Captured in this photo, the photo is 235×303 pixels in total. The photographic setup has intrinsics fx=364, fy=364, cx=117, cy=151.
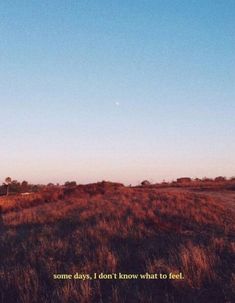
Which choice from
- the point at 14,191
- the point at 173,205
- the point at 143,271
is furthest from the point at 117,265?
the point at 14,191

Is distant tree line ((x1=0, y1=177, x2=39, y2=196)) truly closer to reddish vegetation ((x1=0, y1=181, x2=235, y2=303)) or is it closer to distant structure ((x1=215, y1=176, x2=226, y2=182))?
distant structure ((x1=215, y1=176, x2=226, y2=182))

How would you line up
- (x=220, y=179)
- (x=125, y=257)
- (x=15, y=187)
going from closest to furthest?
(x=125, y=257) → (x=220, y=179) → (x=15, y=187)

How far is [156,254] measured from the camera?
9.03 meters

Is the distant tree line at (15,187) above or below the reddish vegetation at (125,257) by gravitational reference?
above

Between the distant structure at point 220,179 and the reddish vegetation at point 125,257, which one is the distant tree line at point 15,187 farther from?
the reddish vegetation at point 125,257

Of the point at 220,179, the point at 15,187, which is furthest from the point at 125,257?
the point at 15,187

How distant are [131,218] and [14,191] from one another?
4586 centimetres

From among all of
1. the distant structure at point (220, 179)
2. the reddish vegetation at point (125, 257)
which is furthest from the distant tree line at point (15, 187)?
the reddish vegetation at point (125, 257)

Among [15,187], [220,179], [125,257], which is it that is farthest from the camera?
[15,187]

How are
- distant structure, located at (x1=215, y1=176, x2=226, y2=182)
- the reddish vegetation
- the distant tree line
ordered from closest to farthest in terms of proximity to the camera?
the reddish vegetation
distant structure, located at (x1=215, y1=176, x2=226, y2=182)
the distant tree line

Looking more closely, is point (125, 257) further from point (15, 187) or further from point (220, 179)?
point (15, 187)

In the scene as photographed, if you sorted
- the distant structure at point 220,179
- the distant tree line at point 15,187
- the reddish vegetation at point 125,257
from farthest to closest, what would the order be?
the distant tree line at point 15,187
the distant structure at point 220,179
the reddish vegetation at point 125,257

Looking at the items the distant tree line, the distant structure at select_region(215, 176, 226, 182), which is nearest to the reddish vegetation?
the distant structure at select_region(215, 176, 226, 182)

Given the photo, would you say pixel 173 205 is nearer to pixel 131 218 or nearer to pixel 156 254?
pixel 131 218
